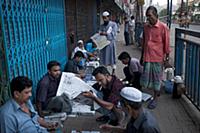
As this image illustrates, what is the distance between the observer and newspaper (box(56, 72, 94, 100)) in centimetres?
358

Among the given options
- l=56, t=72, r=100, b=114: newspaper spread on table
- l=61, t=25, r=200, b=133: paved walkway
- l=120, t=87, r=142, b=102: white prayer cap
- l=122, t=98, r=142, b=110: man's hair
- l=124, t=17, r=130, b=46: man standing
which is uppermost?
l=124, t=17, r=130, b=46: man standing

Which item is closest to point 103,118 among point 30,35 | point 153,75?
point 153,75

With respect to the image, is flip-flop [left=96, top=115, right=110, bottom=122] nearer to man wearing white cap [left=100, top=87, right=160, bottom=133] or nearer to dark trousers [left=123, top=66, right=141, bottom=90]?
dark trousers [left=123, top=66, right=141, bottom=90]

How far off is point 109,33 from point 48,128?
3.90 m

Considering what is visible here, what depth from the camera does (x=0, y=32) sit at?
3189 mm

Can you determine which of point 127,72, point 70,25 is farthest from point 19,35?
point 70,25

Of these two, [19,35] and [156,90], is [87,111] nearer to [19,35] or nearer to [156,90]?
[156,90]

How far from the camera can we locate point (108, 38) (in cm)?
675

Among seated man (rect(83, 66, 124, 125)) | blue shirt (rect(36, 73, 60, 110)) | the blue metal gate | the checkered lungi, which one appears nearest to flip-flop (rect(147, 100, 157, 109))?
the checkered lungi

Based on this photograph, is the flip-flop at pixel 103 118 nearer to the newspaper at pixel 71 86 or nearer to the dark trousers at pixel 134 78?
the newspaper at pixel 71 86

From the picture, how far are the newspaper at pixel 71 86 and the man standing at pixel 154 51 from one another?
1.50m

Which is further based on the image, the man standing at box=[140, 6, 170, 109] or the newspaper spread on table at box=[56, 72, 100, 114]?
the man standing at box=[140, 6, 170, 109]

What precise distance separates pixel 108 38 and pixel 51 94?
3012mm

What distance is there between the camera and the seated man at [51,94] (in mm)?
3917
